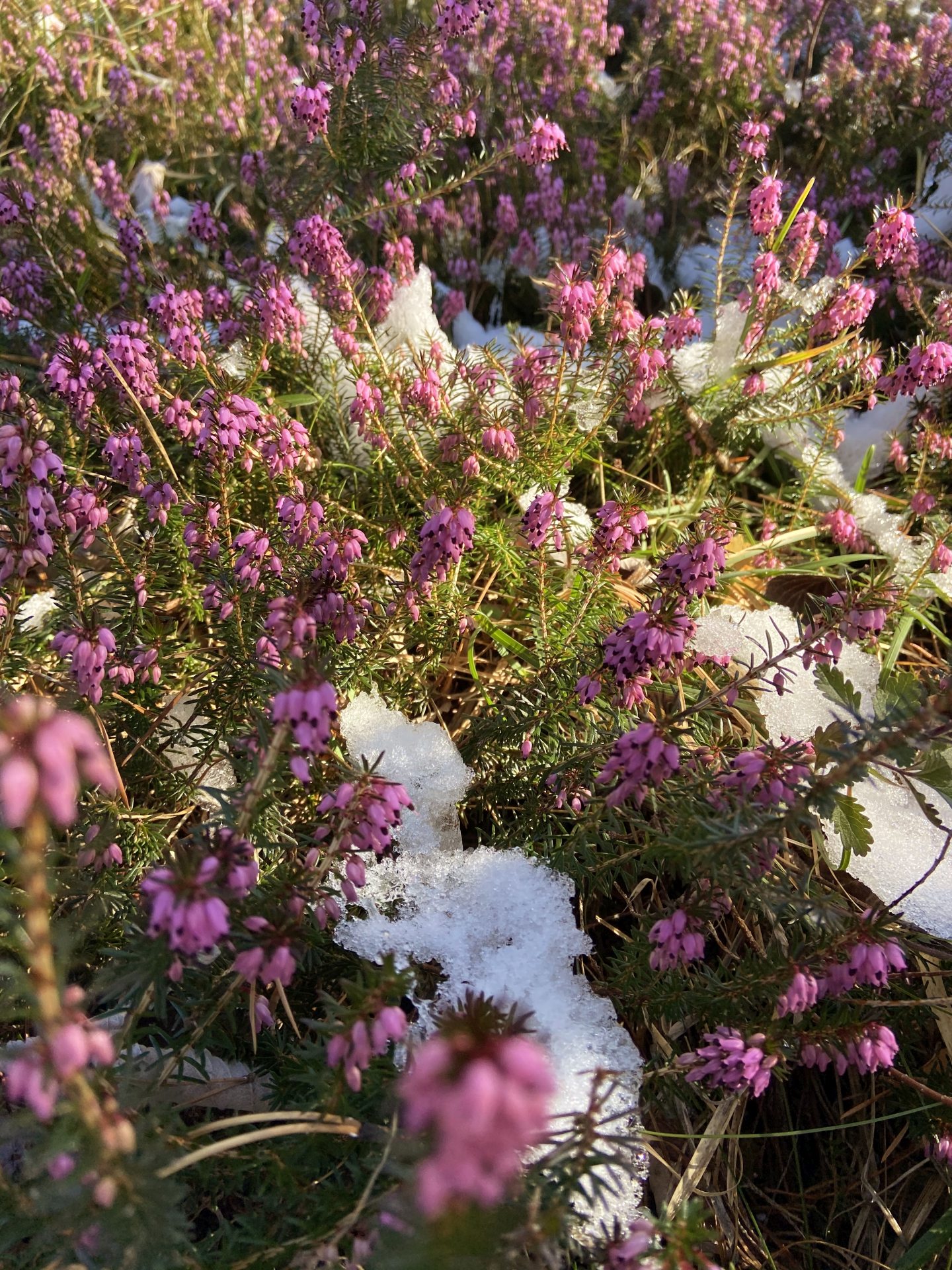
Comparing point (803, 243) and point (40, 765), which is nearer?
A: point (40, 765)

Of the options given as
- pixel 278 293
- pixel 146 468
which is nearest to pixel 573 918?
pixel 146 468

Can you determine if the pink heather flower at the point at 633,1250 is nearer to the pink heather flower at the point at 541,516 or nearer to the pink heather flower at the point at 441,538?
the pink heather flower at the point at 441,538

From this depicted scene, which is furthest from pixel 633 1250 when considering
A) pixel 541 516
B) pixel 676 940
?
pixel 541 516

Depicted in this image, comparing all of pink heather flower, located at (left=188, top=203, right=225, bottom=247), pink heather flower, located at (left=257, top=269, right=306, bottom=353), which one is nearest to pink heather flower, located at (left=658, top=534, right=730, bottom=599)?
pink heather flower, located at (left=257, top=269, right=306, bottom=353)

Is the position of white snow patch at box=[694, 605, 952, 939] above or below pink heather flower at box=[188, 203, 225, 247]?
below

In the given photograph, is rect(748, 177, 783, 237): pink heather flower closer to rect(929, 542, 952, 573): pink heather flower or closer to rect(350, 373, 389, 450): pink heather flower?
rect(929, 542, 952, 573): pink heather flower

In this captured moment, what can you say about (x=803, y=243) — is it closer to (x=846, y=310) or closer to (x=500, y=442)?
(x=846, y=310)
